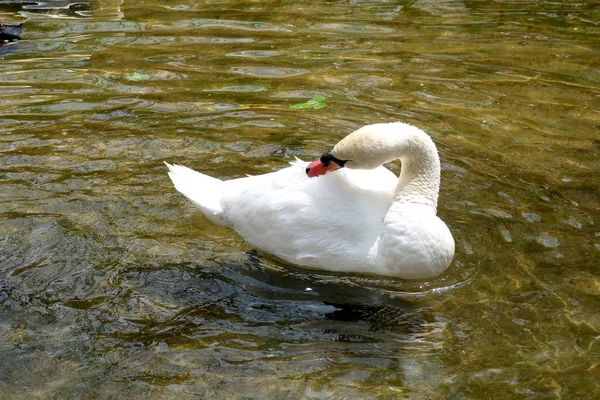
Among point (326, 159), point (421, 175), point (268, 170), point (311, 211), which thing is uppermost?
point (326, 159)

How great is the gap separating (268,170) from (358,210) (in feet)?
5.54

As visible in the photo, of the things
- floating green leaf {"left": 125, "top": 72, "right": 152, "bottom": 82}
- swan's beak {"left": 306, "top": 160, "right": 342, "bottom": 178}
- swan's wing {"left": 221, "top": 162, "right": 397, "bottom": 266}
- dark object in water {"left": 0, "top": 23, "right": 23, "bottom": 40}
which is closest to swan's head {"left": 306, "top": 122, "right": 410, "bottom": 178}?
swan's beak {"left": 306, "top": 160, "right": 342, "bottom": 178}

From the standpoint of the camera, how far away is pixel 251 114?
281 inches

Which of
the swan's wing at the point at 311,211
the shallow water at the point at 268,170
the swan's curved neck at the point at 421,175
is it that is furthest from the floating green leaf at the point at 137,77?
the swan's curved neck at the point at 421,175

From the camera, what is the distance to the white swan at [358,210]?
4383 millimetres

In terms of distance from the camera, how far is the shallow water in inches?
158

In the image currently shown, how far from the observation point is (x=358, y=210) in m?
4.61

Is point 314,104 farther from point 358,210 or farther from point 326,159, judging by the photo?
point 358,210

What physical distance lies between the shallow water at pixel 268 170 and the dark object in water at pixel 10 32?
0.36 metres

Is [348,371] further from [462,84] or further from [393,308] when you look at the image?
[462,84]

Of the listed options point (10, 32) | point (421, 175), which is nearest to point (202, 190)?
point (421, 175)

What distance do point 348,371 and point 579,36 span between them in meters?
6.61

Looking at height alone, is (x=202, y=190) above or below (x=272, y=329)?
above

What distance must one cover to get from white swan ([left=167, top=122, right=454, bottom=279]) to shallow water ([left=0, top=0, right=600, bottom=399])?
11.8 inches
